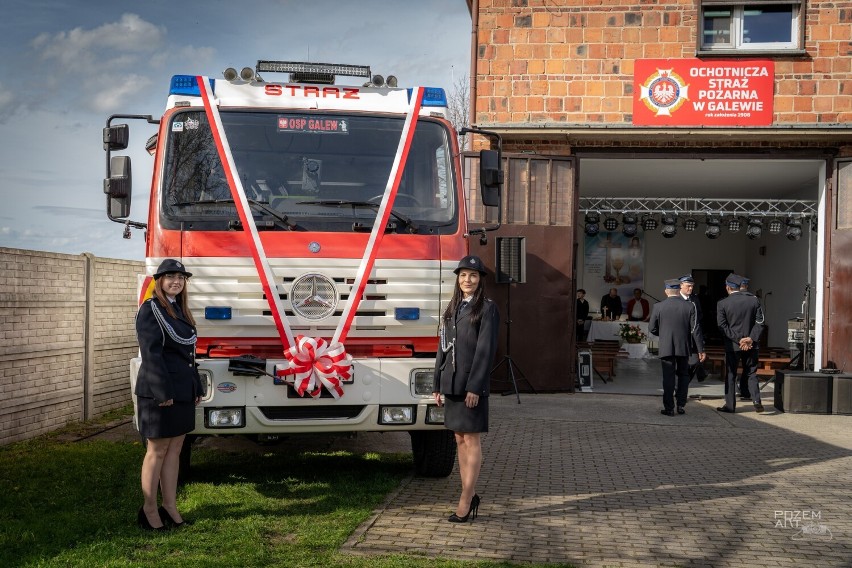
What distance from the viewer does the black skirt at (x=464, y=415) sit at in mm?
6477

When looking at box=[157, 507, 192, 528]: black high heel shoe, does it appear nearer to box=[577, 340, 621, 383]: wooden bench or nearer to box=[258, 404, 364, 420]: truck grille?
box=[258, 404, 364, 420]: truck grille

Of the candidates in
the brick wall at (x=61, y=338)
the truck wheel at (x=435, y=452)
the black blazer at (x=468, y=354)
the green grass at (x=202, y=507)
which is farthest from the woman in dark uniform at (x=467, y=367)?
the brick wall at (x=61, y=338)

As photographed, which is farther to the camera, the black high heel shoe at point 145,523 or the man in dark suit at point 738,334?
the man in dark suit at point 738,334

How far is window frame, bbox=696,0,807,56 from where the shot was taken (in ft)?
46.6

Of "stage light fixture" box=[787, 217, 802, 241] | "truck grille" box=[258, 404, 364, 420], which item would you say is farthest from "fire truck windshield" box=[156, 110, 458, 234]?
"stage light fixture" box=[787, 217, 802, 241]

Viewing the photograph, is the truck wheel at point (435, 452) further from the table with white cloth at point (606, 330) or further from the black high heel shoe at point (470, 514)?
the table with white cloth at point (606, 330)

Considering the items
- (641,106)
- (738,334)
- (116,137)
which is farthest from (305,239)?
(641,106)

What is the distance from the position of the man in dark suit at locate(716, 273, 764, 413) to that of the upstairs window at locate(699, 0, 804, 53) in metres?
3.95

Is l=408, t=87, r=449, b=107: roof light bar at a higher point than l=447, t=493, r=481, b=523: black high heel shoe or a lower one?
higher

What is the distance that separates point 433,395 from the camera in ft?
22.8

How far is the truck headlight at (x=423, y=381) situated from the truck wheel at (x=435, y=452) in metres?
0.90

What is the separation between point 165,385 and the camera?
19.6ft

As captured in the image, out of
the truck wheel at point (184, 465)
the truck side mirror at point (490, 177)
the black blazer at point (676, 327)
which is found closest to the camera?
the truck wheel at point (184, 465)

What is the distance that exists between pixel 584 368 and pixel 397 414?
9.24m
